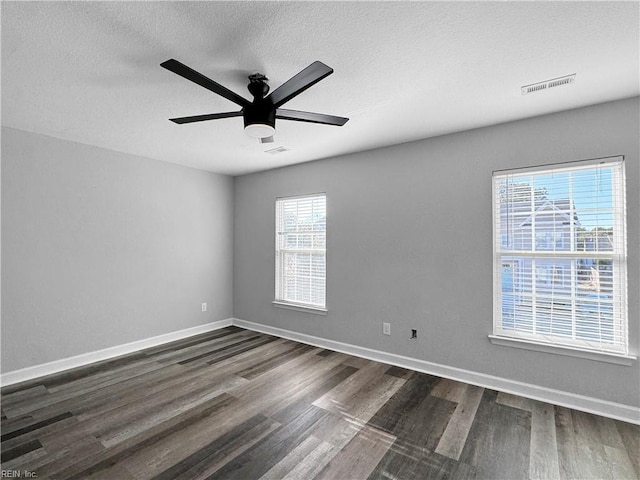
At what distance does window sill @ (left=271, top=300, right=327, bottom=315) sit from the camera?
13.6ft

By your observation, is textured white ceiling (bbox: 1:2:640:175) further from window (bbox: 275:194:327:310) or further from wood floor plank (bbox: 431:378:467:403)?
wood floor plank (bbox: 431:378:467:403)

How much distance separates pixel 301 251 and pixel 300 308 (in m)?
0.82

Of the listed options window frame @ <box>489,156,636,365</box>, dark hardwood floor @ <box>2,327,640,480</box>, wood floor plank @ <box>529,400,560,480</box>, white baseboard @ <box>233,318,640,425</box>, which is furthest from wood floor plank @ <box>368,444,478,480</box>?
window frame @ <box>489,156,636,365</box>

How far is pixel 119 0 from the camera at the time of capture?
146 centimetres

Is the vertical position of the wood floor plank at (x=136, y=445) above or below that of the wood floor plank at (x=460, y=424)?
below

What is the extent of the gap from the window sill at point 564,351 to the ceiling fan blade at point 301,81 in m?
2.78

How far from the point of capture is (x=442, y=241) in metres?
3.24

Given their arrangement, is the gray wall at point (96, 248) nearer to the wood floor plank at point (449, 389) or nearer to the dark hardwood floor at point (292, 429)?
the dark hardwood floor at point (292, 429)

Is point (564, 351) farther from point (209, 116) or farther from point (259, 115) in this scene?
point (209, 116)

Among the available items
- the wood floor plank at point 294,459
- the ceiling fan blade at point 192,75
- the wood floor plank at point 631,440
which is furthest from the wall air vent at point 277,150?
the wood floor plank at point 631,440

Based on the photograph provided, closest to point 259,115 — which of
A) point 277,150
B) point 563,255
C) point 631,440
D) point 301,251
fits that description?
point 277,150

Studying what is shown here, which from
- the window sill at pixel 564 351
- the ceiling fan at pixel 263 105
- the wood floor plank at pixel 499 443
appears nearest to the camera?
the ceiling fan at pixel 263 105

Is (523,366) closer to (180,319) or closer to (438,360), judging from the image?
(438,360)

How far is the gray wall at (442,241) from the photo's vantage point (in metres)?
2.50
